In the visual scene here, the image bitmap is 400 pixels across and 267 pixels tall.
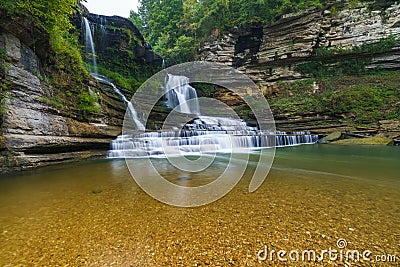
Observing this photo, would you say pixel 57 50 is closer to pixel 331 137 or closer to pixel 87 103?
pixel 87 103

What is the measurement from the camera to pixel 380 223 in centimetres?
162

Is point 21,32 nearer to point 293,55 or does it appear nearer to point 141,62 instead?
point 141,62

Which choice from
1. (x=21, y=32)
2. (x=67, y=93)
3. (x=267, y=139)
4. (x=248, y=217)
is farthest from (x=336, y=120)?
(x=21, y=32)

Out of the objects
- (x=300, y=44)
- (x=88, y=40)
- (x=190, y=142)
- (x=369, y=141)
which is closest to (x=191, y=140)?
(x=190, y=142)

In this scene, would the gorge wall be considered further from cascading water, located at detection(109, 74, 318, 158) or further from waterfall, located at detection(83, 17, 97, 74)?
waterfall, located at detection(83, 17, 97, 74)

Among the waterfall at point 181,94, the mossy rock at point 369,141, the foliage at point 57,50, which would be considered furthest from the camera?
the waterfall at point 181,94

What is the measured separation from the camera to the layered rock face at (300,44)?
14.4m

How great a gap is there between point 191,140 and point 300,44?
14.2 metres

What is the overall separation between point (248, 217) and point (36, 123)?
226 inches

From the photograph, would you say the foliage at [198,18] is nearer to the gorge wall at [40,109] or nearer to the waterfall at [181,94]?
the waterfall at [181,94]

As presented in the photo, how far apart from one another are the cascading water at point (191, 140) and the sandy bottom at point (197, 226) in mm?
4505

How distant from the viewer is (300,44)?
16266 millimetres

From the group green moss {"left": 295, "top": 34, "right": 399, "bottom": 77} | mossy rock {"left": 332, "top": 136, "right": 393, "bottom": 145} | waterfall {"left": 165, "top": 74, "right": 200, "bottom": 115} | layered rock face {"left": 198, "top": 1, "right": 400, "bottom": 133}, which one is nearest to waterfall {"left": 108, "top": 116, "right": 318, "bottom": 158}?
mossy rock {"left": 332, "top": 136, "right": 393, "bottom": 145}

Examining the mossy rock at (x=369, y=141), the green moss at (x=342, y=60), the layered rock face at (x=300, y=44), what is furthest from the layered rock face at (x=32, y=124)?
the green moss at (x=342, y=60)
